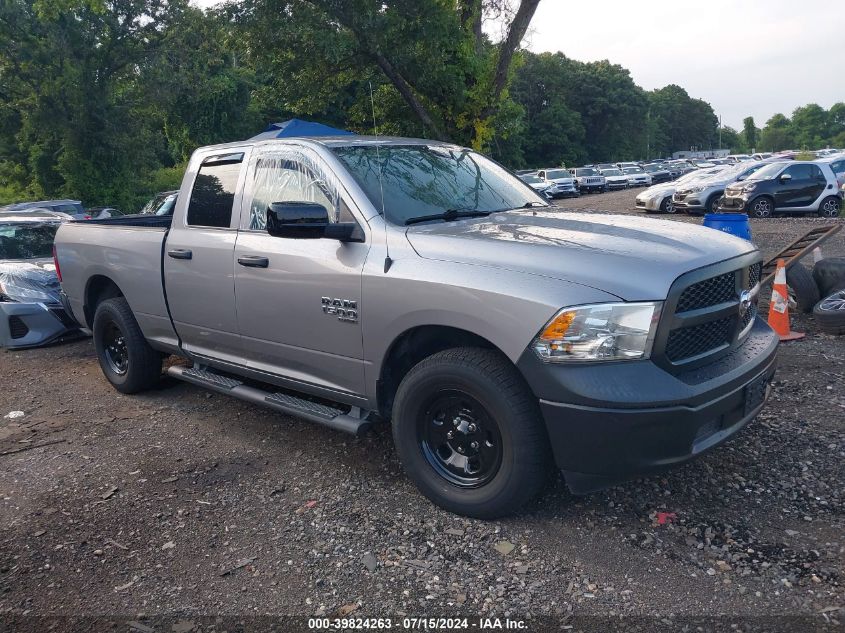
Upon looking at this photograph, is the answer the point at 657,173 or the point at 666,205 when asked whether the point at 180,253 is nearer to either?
the point at 666,205

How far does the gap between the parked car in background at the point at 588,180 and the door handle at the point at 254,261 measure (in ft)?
117

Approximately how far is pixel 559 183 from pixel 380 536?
1292 inches

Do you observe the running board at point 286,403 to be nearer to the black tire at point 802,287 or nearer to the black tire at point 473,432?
the black tire at point 473,432

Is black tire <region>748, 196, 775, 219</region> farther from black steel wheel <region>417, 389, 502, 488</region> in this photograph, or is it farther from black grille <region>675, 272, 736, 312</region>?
black steel wheel <region>417, 389, 502, 488</region>

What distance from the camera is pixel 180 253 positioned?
16.2 feet

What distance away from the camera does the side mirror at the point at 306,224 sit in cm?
368

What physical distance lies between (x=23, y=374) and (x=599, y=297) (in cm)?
605

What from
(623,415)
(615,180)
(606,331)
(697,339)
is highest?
(606,331)

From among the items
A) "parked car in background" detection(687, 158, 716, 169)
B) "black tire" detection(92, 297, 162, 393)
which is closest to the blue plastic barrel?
"black tire" detection(92, 297, 162, 393)

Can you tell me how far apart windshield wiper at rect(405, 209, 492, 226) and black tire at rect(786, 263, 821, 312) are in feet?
15.4

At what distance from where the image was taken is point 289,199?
439 cm

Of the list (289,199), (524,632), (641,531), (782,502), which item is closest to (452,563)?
(524,632)

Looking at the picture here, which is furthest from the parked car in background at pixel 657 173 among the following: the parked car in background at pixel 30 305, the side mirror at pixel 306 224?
the side mirror at pixel 306 224

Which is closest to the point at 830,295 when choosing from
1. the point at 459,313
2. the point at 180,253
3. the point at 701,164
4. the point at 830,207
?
the point at 459,313
